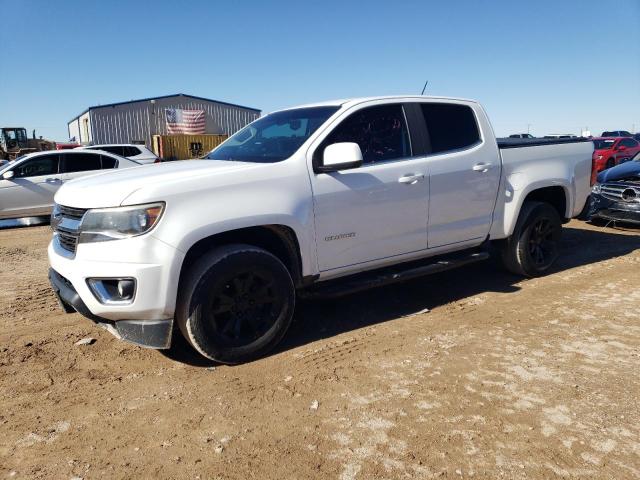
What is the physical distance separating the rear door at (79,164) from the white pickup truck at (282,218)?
23.2 ft

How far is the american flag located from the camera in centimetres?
3425

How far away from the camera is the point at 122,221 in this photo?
3121 millimetres

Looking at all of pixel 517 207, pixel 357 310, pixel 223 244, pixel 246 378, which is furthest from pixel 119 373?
pixel 517 207

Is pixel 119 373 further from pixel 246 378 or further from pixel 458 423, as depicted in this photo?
pixel 458 423

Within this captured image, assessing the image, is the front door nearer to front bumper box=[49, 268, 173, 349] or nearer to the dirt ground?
the dirt ground

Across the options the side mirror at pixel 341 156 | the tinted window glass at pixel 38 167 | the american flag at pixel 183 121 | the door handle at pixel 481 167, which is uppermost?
the american flag at pixel 183 121

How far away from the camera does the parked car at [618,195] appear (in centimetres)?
803

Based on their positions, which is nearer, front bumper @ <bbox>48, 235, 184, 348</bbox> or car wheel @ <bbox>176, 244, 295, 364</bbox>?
front bumper @ <bbox>48, 235, 184, 348</bbox>

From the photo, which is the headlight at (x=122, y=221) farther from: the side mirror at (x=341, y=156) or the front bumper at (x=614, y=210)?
the front bumper at (x=614, y=210)

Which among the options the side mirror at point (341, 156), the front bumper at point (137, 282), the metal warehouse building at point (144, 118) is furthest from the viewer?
the metal warehouse building at point (144, 118)

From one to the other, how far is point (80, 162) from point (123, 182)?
8242 millimetres

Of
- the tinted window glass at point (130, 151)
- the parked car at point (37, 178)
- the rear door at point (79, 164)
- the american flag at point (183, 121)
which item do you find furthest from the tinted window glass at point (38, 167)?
the american flag at point (183, 121)

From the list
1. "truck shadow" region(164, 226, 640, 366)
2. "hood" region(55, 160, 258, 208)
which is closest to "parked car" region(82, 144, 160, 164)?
"truck shadow" region(164, 226, 640, 366)

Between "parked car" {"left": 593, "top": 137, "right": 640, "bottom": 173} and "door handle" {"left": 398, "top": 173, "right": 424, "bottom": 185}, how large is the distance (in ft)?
53.1
